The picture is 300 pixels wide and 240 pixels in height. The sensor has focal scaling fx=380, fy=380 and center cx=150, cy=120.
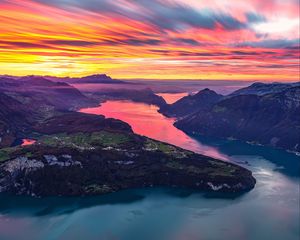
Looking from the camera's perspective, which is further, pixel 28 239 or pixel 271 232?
pixel 271 232

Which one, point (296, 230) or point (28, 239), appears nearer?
point (28, 239)

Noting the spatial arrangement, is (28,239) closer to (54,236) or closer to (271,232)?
(54,236)

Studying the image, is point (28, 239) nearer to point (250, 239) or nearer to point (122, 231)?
point (122, 231)

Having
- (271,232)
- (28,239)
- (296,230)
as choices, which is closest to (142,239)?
(28,239)

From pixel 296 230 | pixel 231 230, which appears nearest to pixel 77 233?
pixel 231 230

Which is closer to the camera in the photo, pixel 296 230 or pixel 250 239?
pixel 250 239

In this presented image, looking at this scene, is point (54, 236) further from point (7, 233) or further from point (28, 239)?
point (7, 233)

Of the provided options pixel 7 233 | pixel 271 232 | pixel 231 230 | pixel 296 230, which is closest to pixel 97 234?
pixel 7 233
